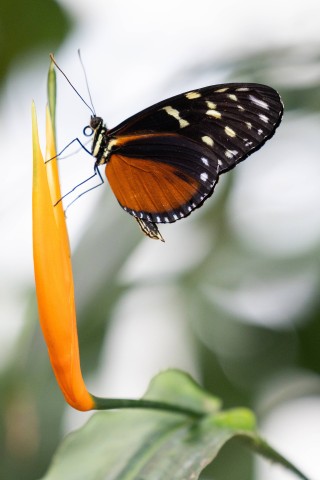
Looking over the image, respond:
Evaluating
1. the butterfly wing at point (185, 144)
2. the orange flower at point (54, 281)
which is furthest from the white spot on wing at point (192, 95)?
the orange flower at point (54, 281)

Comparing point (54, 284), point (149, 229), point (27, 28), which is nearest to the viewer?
point (54, 284)

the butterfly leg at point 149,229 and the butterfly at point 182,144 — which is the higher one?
the butterfly at point 182,144

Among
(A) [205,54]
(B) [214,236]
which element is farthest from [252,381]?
(A) [205,54]

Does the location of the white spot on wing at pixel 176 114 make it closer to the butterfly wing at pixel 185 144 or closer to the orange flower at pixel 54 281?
the butterfly wing at pixel 185 144

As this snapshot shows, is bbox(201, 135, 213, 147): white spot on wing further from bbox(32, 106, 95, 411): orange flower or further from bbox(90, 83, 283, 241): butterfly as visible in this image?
bbox(32, 106, 95, 411): orange flower

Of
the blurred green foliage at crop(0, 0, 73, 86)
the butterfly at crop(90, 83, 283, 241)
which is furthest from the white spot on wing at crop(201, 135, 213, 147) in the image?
the blurred green foliage at crop(0, 0, 73, 86)

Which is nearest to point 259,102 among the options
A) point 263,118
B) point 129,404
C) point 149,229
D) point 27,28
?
point 263,118

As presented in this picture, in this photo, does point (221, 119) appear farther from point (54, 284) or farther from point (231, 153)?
point (54, 284)

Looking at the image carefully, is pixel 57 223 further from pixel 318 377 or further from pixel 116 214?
pixel 318 377
